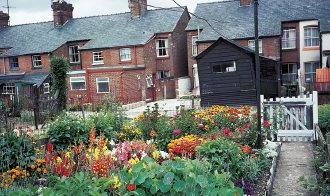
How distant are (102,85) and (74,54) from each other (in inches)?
261

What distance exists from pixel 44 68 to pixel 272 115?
28.3 metres

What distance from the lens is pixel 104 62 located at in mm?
33250

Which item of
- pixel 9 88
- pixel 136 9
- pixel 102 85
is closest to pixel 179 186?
pixel 102 85

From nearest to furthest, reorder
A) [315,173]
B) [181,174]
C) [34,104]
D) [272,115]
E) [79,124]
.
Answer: [181,174], [315,173], [79,124], [272,115], [34,104]

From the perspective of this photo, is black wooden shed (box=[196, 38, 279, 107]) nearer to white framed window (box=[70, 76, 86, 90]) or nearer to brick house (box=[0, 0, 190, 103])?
brick house (box=[0, 0, 190, 103])

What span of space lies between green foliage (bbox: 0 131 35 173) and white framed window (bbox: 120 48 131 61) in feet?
78.9

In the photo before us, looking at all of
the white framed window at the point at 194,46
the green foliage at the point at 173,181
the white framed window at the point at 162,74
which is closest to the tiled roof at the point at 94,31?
the white framed window at the point at 194,46

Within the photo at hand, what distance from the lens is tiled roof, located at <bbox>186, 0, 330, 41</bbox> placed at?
3111cm

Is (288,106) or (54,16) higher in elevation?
(54,16)

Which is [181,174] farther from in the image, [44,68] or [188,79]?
[44,68]

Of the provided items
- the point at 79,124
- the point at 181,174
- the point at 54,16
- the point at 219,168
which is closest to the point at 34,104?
the point at 79,124

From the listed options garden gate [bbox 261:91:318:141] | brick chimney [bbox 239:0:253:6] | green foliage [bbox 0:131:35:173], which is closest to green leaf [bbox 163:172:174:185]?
green foliage [bbox 0:131:35:173]

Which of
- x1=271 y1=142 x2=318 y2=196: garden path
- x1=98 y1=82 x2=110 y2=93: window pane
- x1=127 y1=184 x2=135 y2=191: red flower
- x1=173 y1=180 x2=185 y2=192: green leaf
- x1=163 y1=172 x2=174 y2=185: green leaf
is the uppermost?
x1=98 y1=82 x2=110 y2=93: window pane

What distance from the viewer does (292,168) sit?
29.5ft
